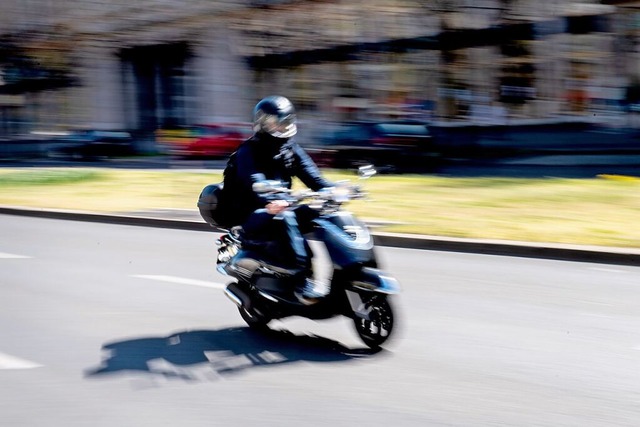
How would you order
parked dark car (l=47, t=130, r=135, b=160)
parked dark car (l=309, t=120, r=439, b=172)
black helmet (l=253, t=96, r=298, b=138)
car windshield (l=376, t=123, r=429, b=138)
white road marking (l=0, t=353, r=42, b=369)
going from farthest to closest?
1. parked dark car (l=47, t=130, r=135, b=160)
2. car windshield (l=376, t=123, r=429, b=138)
3. parked dark car (l=309, t=120, r=439, b=172)
4. black helmet (l=253, t=96, r=298, b=138)
5. white road marking (l=0, t=353, r=42, b=369)

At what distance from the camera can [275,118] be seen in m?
6.28

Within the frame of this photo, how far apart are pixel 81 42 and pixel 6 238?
26318 millimetres

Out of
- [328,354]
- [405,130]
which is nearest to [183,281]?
[328,354]

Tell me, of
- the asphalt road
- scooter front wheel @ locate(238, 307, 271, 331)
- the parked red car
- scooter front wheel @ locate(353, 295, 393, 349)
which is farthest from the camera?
the parked red car

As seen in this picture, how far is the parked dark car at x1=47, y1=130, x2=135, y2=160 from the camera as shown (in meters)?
34.7

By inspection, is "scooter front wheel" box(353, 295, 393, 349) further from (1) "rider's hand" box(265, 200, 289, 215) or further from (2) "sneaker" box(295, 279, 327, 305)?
(1) "rider's hand" box(265, 200, 289, 215)

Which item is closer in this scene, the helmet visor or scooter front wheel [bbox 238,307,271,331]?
the helmet visor

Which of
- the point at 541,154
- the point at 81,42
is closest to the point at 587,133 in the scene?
the point at 541,154

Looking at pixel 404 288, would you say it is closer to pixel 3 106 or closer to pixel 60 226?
pixel 60 226

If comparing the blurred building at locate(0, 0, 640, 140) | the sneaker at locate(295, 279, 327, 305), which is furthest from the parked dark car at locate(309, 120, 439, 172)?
the sneaker at locate(295, 279, 327, 305)

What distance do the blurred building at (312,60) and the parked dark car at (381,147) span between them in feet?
14.9

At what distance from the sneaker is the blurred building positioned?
19.5 meters

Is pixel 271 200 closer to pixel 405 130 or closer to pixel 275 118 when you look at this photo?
pixel 275 118

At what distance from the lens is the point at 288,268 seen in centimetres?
620
